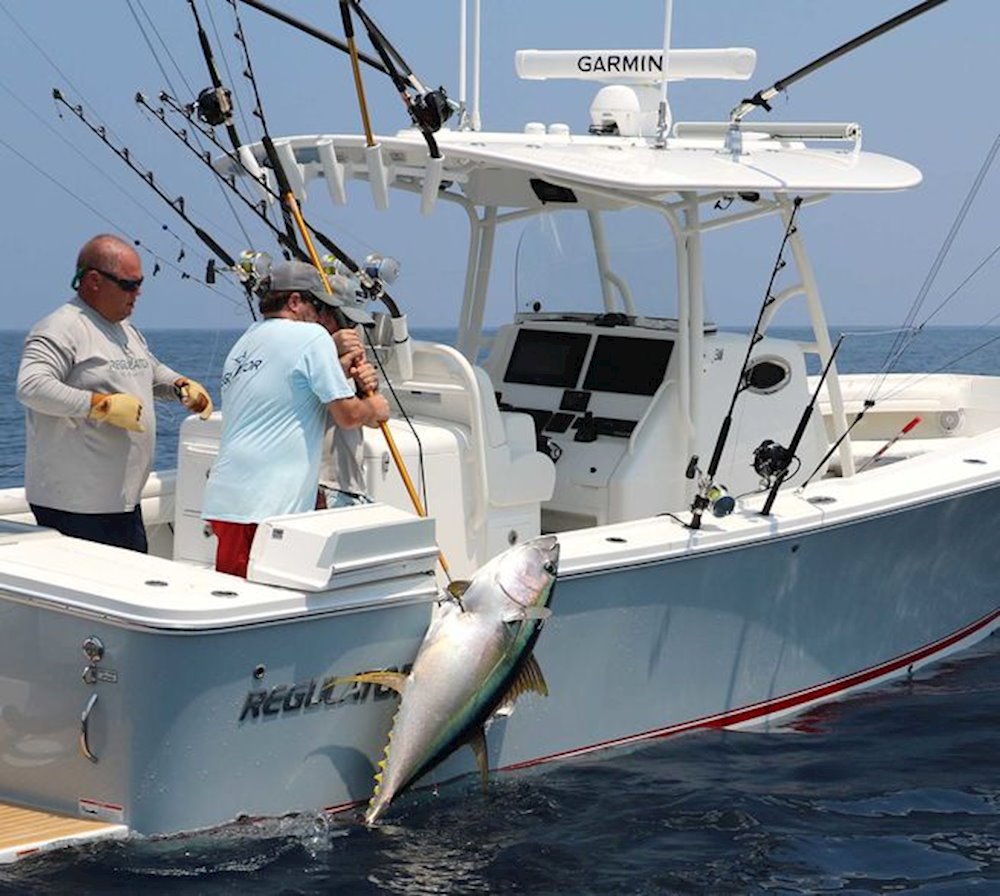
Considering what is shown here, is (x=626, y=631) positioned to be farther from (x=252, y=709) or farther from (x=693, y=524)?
(x=252, y=709)

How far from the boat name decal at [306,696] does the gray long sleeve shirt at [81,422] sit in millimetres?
1125

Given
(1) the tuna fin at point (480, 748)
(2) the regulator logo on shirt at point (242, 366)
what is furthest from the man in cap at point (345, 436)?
(1) the tuna fin at point (480, 748)

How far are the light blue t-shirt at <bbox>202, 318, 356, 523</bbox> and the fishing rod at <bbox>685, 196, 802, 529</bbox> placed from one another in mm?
1464

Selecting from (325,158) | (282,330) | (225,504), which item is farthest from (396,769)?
(325,158)

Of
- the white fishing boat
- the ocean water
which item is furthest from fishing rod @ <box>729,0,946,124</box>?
the ocean water

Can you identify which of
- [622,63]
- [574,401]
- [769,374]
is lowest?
[574,401]

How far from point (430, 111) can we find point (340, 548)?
1.79m

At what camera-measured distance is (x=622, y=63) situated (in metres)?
7.87

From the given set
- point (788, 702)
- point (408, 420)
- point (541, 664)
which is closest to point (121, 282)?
point (408, 420)

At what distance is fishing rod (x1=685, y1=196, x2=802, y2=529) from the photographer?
6.38 m

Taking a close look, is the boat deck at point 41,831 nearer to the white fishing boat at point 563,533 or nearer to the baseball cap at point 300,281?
the white fishing boat at point 563,533

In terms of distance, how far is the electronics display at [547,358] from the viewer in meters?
7.62

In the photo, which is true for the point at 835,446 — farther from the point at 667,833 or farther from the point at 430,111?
the point at 430,111

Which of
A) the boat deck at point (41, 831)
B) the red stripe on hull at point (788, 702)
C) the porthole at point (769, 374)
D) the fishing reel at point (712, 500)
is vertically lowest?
the boat deck at point (41, 831)
